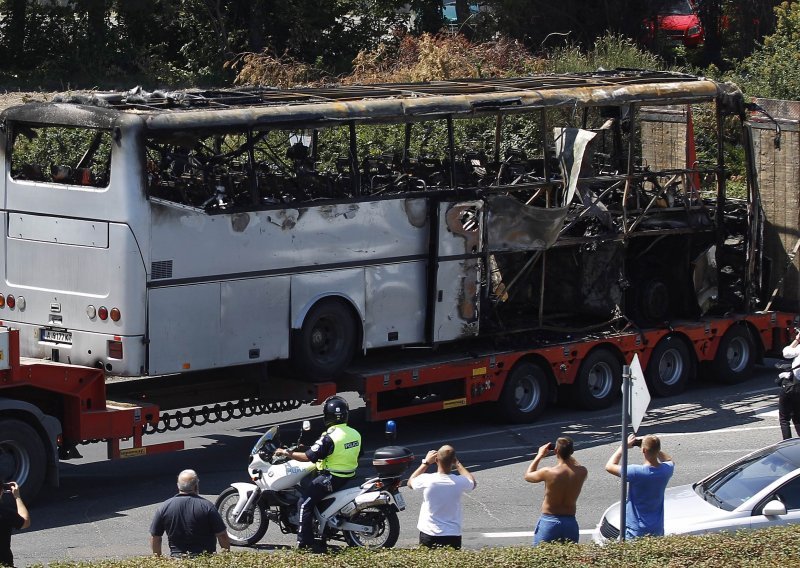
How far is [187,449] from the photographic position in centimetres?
1540

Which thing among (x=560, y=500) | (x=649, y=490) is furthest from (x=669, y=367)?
(x=560, y=500)

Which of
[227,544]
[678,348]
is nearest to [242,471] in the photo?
[227,544]

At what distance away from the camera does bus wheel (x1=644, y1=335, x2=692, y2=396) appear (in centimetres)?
1806

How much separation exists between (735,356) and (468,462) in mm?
5753

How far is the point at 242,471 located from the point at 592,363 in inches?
201

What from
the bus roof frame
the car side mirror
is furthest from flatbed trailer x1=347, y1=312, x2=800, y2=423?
the car side mirror

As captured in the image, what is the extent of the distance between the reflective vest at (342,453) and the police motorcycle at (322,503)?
15 centimetres

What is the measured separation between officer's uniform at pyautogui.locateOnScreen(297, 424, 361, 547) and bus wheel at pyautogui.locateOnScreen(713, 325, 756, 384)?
871 centimetres

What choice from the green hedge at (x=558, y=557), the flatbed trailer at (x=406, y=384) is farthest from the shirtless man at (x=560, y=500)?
the flatbed trailer at (x=406, y=384)

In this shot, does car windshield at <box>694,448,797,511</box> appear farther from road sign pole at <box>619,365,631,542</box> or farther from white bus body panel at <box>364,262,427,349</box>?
white bus body panel at <box>364,262,427,349</box>

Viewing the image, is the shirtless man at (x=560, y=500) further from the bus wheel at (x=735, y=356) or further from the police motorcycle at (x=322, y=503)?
the bus wheel at (x=735, y=356)

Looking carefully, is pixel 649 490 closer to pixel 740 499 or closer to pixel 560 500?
pixel 560 500

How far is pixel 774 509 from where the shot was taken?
10.8 meters

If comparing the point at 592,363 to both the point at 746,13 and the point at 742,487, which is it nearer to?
the point at 742,487
